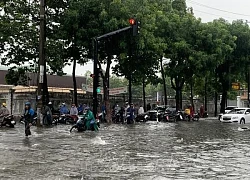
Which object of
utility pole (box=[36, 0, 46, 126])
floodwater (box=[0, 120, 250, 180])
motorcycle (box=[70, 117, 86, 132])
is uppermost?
utility pole (box=[36, 0, 46, 126])

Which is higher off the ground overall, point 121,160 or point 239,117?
point 239,117

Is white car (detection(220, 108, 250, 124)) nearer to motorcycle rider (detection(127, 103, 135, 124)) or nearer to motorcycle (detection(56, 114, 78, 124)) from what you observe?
motorcycle rider (detection(127, 103, 135, 124))

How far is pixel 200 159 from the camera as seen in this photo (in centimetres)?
1286

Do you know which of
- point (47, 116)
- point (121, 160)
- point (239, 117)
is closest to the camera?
point (121, 160)

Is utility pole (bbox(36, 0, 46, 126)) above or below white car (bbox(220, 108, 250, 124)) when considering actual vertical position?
above

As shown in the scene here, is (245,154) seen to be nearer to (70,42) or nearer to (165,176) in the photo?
(165,176)

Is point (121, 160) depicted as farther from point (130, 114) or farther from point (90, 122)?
point (130, 114)

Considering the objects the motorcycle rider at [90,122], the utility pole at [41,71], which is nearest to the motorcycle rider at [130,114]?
the utility pole at [41,71]

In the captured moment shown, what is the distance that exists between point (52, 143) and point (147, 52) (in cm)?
2001

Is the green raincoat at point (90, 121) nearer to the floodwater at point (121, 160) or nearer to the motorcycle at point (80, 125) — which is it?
the motorcycle at point (80, 125)

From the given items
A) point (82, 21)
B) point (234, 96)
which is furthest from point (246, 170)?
point (234, 96)

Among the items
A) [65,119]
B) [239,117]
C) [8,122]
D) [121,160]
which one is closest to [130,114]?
[65,119]

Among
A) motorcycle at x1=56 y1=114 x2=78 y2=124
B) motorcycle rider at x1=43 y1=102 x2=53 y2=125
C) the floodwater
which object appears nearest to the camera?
the floodwater

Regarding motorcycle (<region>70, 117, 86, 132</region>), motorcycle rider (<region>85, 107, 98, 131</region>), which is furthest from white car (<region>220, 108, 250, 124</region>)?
motorcycle (<region>70, 117, 86, 132</region>)
